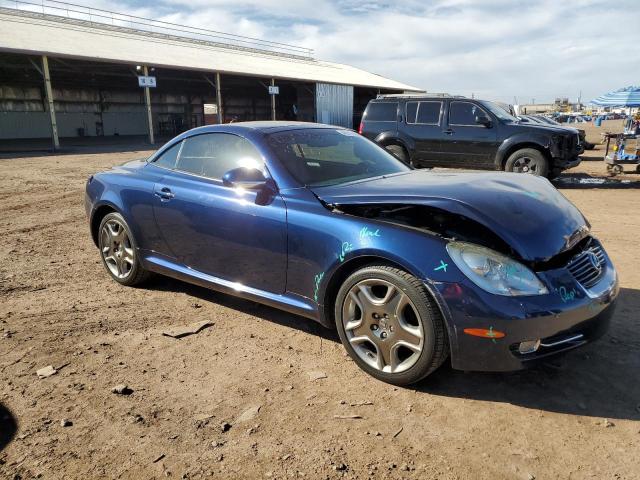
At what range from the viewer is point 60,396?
281cm

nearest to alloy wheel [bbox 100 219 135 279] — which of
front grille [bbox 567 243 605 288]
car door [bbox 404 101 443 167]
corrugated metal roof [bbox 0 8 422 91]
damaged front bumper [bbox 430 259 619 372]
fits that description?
damaged front bumper [bbox 430 259 619 372]

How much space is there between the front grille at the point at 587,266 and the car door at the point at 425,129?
26.4ft

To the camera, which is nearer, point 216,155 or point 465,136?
point 216,155

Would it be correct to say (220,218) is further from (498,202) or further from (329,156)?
(498,202)

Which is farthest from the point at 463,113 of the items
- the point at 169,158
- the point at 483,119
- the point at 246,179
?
the point at 246,179

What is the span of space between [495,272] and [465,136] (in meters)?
8.63

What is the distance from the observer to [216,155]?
3.92 m

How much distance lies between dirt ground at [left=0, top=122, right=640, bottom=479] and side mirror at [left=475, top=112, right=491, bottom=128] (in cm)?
660

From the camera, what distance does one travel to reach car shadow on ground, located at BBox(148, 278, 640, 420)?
8.77 feet

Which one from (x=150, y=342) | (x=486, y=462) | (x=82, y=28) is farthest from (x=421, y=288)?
(x=82, y=28)

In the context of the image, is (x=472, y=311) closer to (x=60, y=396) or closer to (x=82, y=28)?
(x=60, y=396)

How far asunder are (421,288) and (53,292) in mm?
3540

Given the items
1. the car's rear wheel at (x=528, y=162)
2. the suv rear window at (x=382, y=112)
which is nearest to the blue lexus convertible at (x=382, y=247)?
the car's rear wheel at (x=528, y=162)

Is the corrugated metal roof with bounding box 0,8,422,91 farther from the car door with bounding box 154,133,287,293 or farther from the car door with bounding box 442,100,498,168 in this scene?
the car door with bounding box 154,133,287,293
